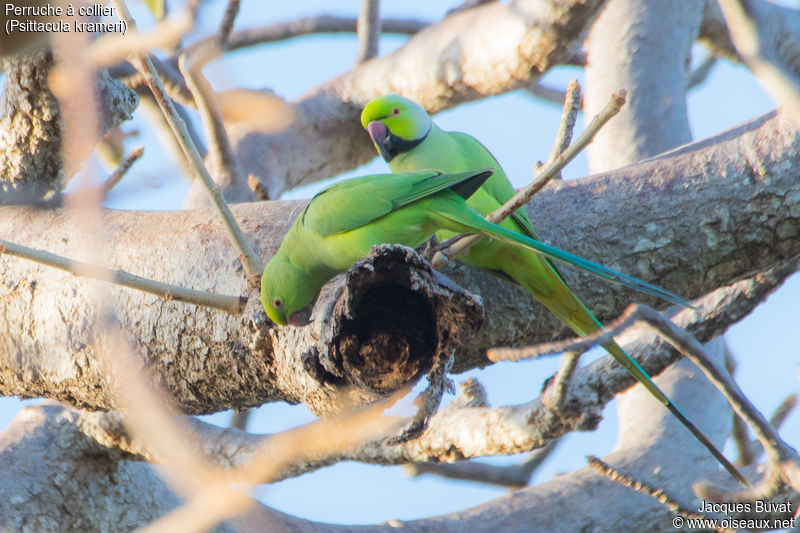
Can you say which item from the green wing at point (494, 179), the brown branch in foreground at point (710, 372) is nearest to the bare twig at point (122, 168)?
the green wing at point (494, 179)

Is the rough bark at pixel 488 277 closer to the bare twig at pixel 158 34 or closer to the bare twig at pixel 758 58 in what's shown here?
the bare twig at pixel 158 34

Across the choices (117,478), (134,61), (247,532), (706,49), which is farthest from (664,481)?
(706,49)

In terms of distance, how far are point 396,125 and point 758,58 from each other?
196cm

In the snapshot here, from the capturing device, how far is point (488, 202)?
2.51 m

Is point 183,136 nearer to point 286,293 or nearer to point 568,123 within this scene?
point 286,293

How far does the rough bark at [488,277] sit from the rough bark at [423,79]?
0.90 metres

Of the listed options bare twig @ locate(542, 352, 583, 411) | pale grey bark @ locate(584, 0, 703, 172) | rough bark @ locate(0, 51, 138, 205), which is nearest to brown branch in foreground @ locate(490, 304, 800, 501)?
bare twig @ locate(542, 352, 583, 411)

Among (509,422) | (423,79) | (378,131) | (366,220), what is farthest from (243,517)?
(423,79)

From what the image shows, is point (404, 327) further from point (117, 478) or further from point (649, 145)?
point (649, 145)

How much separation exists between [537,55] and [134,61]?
1.86 m

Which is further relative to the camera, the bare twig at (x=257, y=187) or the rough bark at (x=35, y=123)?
the bare twig at (x=257, y=187)

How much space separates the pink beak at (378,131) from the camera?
9.84 feet

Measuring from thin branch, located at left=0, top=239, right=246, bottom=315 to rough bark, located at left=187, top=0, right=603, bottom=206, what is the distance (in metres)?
1.32

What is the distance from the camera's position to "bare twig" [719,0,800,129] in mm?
1035
